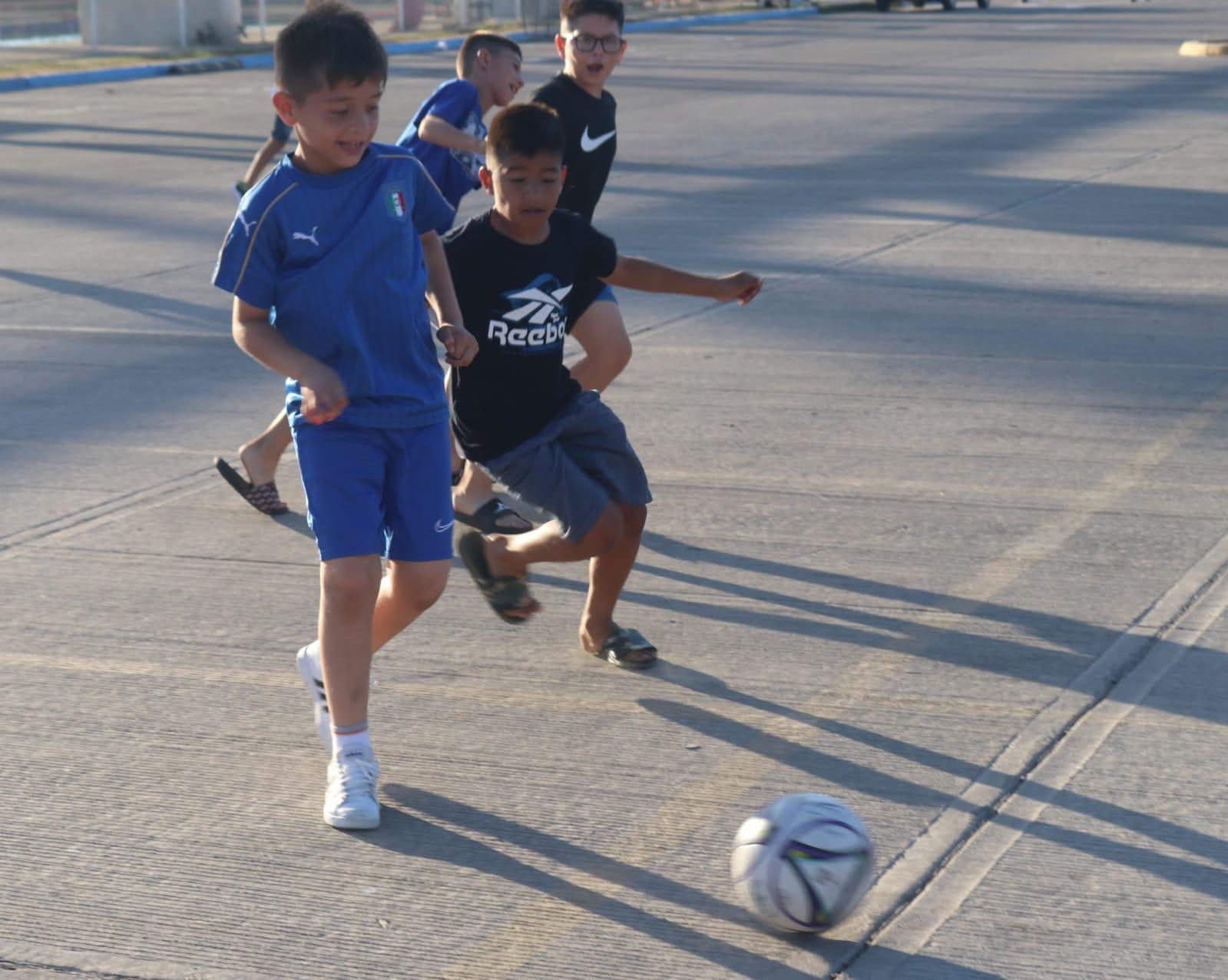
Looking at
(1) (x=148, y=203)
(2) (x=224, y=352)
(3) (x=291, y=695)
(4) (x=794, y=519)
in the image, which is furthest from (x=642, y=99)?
(3) (x=291, y=695)

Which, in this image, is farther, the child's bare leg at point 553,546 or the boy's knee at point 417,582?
the child's bare leg at point 553,546

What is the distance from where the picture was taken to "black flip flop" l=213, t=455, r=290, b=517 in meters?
6.25

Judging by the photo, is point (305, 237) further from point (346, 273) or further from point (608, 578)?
point (608, 578)

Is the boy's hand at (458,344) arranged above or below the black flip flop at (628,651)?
above

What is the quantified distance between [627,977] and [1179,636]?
7.67 ft

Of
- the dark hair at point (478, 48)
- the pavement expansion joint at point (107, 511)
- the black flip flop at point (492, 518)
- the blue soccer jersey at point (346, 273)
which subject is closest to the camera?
the blue soccer jersey at point (346, 273)

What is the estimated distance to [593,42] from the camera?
600 cm

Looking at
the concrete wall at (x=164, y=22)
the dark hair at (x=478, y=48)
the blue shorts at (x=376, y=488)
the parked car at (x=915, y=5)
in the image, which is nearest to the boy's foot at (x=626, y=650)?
the blue shorts at (x=376, y=488)

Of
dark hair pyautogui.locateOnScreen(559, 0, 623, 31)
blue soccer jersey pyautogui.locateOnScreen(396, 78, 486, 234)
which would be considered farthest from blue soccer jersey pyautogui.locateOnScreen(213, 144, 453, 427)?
blue soccer jersey pyautogui.locateOnScreen(396, 78, 486, 234)

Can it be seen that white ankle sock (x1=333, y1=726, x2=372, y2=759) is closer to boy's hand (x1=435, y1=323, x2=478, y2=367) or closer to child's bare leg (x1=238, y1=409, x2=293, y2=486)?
boy's hand (x1=435, y1=323, x2=478, y2=367)

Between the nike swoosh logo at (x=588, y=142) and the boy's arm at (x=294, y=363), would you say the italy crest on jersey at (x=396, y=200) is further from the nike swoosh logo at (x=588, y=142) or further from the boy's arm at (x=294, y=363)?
the nike swoosh logo at (x=588, y=142)

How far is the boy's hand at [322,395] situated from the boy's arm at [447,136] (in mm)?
2810

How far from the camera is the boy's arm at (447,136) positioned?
6359 millimetres

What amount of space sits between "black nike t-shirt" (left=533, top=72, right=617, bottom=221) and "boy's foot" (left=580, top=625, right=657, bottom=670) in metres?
1.75
